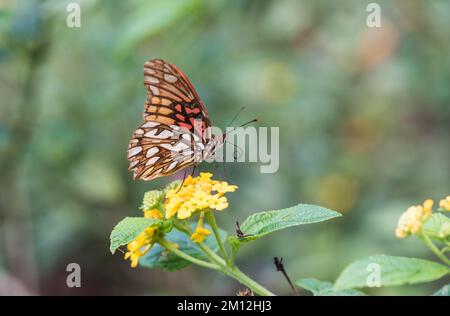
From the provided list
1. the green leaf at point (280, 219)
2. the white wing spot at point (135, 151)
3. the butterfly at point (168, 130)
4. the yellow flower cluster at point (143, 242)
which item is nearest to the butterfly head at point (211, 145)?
the butterfly at point (168, 130)

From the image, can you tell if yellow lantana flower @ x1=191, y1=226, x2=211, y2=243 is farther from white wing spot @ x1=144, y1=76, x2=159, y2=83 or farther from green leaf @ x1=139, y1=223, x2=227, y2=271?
white wing spot @ x1=144, y1=76, x2=159, y2=83

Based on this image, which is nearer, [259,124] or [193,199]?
[193,199]

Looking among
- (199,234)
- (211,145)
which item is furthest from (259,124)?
(199,234)

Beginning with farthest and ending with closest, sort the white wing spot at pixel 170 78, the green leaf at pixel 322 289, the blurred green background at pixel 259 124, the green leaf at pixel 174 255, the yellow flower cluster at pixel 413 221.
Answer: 1. the blurred green background at pixel 259 124
2. the white wing spot at pixel 170 78
3. the green leaf at pixel 174 255
4. the green leaf at pixel 322 289
5. the yellow flower cluster at pixel 413 221

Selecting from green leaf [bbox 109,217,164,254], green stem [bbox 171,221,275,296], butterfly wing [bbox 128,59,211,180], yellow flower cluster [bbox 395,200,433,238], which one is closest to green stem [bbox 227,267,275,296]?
green stem [bbox 171,221,275,296]

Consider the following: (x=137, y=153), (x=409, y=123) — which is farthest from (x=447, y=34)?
(x=137, y=153)

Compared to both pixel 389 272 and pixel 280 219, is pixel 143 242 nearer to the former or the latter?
pixel 280 219

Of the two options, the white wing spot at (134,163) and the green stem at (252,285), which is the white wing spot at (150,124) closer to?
the white wing spot at (134,163)
